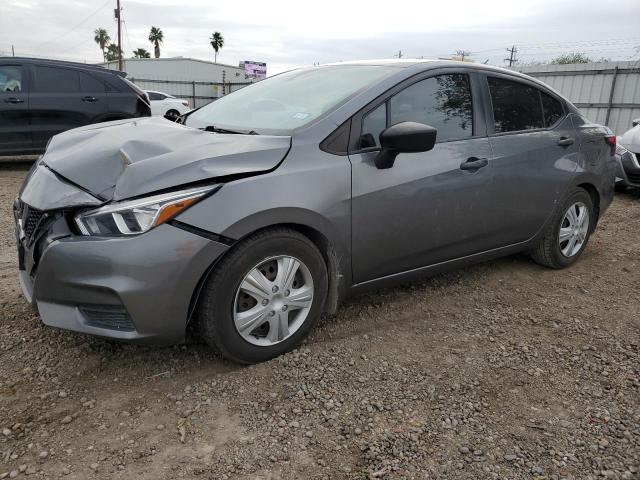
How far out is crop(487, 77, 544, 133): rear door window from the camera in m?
3.60

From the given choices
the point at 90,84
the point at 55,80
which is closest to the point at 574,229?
the point at 90,84

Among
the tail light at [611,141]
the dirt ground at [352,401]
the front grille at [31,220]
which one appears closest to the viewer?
the dirt ground at [352,401]

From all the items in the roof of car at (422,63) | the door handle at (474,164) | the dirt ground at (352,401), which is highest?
the roof of car at (422,63)

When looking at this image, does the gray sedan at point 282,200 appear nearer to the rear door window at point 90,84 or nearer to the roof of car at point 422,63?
the roof of car at point 422,63

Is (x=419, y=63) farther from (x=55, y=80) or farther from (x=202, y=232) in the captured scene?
(x=55, y=80)

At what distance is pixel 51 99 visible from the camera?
780 centimetres

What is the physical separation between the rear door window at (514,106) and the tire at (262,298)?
1.79 m

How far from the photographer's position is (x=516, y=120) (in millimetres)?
3729

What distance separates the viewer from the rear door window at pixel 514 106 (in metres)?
3.60

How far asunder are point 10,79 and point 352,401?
24.8 ft

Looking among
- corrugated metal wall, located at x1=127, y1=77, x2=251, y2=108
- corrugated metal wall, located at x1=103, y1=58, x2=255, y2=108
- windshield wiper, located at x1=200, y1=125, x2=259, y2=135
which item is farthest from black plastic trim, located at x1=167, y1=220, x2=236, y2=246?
corrugated metal wall, located at x1=103, y1=58, x2=255, y2=108

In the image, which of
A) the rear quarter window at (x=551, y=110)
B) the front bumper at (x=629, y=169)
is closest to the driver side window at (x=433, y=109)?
the rear quarter window at (x=551, y=110)

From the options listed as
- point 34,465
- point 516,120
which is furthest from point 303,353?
point 516,120

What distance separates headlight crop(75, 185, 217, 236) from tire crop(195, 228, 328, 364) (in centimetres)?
34
